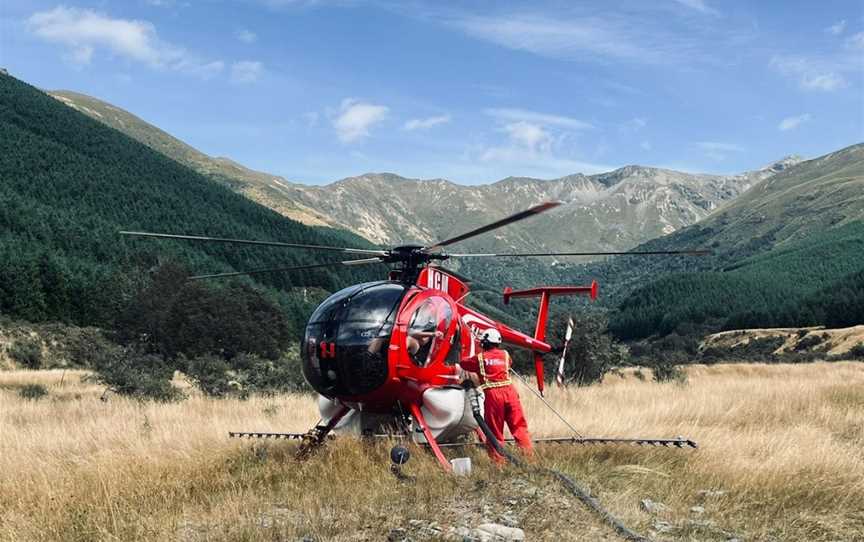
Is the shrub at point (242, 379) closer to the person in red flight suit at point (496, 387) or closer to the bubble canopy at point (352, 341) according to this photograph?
the bubble canopy at point (352, 341)

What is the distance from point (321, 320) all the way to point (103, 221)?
112 meters

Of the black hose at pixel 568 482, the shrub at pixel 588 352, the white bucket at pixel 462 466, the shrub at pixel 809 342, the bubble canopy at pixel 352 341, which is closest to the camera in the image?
the black hose at pixel 568 482

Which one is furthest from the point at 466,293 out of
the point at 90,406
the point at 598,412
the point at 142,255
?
the point at 142,255

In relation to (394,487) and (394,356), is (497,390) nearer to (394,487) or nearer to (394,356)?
(394,356)

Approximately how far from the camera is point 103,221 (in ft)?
359

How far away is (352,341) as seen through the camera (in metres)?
8.73

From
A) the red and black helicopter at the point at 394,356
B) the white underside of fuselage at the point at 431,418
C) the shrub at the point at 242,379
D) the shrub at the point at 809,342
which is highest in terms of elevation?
the red and black helicopter at the point at 394,356

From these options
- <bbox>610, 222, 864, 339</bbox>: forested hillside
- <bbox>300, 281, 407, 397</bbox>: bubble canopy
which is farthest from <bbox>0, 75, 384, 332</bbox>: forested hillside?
<bbox>610, 222, 864, 339</bbox>: forested hillside

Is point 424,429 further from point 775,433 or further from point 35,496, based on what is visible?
point 775,433

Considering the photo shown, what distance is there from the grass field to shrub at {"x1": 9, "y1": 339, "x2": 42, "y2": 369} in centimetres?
3463

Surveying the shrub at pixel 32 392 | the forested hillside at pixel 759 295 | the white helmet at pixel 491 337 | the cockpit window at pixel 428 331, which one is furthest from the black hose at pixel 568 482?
the forested hillside at pixel 759 295

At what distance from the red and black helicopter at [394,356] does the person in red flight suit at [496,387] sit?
13.5 inches

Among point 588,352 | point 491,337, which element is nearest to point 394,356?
point 491,337

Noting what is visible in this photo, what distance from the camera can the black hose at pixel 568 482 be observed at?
5875 mm
